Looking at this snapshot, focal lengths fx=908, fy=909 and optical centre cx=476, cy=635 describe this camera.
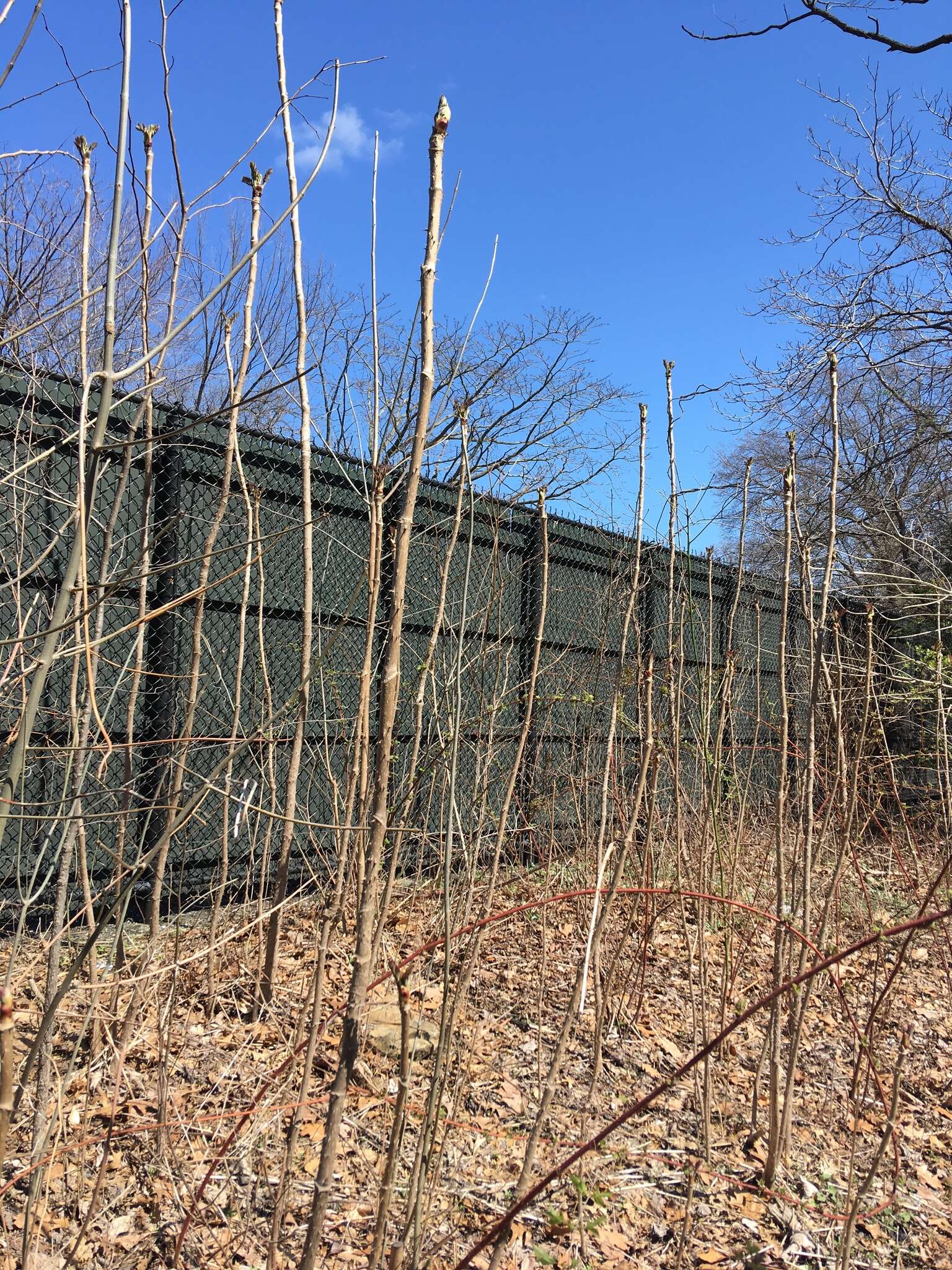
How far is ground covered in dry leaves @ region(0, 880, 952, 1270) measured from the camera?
2154mm

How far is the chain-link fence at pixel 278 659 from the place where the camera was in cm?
287

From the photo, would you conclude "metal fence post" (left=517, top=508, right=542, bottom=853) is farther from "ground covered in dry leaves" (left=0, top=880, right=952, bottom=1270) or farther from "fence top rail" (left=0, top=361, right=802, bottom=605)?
"ground covered in dry leaves" (left=0, top=880, right=952, bottom=1270)

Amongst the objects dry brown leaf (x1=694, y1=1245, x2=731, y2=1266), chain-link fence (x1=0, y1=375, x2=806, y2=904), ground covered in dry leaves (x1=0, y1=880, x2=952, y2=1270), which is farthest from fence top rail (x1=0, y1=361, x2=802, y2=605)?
dry brown leaf (x1=694, y1=1245, x2=731, y2=1266)

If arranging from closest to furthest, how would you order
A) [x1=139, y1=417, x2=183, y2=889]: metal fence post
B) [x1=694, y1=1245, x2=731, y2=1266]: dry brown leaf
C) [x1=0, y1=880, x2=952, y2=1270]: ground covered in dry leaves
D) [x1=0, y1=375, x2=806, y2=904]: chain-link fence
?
[x1=0, y1=880, x2=952, y2=1270]: ground covered in dry leaves < [x1=694, y1=1245, x2=731, y2=1266]: dry brown leaf < [x1=0, y1=375, x2=806, y2=904]: chain-link fence < [x1=139, y1=417, x2=183, y2=889]: metal fence post

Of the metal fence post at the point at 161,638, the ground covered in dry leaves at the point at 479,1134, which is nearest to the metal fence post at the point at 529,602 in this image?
the ground covered in dry leaves at the point at 479,1134

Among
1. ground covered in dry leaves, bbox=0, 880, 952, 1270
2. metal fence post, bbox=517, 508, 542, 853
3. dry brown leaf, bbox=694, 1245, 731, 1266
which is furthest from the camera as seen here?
metal fence post, bbox=517, 508, 542, 853

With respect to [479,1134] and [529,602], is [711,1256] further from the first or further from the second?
[529,602]

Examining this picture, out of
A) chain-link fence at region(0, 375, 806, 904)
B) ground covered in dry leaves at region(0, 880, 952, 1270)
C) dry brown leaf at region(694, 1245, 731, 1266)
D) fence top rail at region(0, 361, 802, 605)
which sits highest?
fence top rail at region(0, 361, 802, 605)

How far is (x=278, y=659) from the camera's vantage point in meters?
4.50

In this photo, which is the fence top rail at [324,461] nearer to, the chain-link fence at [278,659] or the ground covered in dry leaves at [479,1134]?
the chain-link fence at [278,659]

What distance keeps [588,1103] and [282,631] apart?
3047 mm

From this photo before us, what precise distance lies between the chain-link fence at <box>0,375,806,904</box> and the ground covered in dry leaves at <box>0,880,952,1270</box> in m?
0.50

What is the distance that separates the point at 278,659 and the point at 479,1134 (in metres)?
2.41

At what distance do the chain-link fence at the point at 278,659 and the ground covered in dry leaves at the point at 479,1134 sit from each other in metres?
0.50
